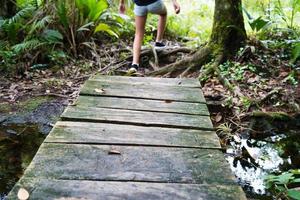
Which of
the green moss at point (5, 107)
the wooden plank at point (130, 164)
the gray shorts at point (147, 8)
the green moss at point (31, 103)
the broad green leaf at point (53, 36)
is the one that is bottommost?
the green moss at point (5, 107)

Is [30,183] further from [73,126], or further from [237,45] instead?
[237,45]

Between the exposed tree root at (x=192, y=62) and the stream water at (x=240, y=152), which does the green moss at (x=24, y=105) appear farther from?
the exposed tree root at (x=192, y=62)

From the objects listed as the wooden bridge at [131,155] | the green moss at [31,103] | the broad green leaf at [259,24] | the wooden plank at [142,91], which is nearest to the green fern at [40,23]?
the green moss at [31,103]

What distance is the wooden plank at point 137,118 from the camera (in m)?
3.05

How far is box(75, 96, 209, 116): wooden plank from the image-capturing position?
3.42 m

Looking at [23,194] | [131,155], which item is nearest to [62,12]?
[131,155]

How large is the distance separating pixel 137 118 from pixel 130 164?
884 mm

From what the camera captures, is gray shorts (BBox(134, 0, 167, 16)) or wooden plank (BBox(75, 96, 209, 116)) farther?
gray shorts (BBox(134, 0, 167, 16))

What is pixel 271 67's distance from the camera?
5.43 m

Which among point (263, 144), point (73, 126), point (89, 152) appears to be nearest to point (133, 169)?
point (89, 152)

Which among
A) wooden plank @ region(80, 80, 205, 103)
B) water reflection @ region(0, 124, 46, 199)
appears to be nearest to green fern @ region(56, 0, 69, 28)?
water reflection @ region(0, 124, 46, 199)

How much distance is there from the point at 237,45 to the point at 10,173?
3.67 metres

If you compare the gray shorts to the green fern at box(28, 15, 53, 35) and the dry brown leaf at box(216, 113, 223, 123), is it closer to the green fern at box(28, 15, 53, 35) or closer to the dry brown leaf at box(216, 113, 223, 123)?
the green fern at box(28, 15, 53, 35)

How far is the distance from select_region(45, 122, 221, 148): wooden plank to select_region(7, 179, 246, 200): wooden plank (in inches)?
22.3
